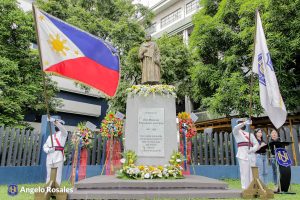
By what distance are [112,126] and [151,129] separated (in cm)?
298

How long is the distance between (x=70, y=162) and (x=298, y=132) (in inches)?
334

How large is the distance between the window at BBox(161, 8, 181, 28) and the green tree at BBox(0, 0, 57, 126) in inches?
559

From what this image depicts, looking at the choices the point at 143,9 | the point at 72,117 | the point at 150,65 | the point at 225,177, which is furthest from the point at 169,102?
the point at 72,117

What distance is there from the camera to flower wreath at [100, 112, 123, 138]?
1056cm

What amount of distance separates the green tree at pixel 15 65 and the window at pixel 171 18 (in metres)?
14.2

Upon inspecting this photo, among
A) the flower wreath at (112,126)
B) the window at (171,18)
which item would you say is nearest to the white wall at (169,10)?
the window at (171,18)

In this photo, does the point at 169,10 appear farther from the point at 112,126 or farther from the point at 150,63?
the point at 150,63

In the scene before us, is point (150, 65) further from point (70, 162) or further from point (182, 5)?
point (182, 5)

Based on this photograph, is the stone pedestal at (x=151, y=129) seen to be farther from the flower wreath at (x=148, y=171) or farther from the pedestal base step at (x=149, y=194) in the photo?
the pedestal base step at (x=149, y=194)

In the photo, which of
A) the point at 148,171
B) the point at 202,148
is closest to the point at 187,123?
the point at 202,148

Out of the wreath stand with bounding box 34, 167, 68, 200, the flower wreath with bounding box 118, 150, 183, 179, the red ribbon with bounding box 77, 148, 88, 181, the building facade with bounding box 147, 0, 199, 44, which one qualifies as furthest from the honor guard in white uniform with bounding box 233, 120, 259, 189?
the building facade with bounding box 147, 0, 199, 44

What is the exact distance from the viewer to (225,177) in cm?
1133

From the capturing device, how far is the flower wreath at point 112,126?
1056 cm

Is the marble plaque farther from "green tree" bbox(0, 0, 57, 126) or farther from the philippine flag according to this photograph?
"green tree" bbox(0, 0, 57, 126)
